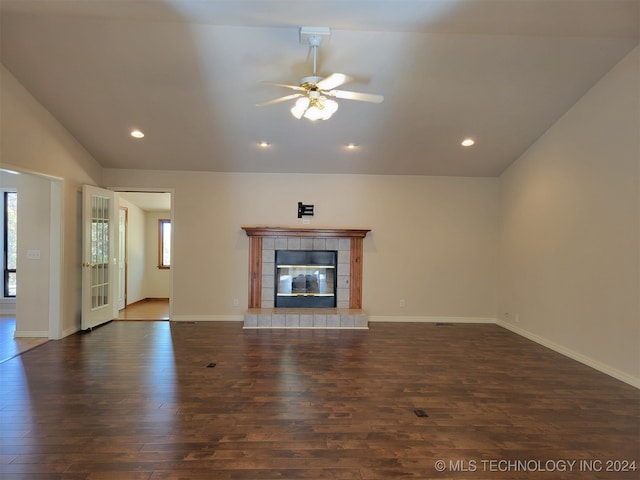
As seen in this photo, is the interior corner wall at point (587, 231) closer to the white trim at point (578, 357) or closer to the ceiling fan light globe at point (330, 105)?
the white trim at point (578, 357)

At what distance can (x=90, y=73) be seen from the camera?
3.62 meters

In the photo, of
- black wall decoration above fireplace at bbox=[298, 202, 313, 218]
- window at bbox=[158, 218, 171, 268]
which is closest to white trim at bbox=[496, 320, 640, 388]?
black wall decoration above fireplace at bbox=[298, 202, 313, 218]

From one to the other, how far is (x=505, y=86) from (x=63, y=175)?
5.88 m

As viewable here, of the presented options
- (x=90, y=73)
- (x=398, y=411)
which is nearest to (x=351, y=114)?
(x=90, y=73)

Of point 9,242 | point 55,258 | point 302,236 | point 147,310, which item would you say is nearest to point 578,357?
point 302,236

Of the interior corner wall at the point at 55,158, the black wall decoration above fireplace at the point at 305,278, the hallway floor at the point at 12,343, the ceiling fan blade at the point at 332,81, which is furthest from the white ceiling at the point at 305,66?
the hallway floor at the point at 12,343

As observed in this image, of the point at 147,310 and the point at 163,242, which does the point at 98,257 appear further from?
the point at 163,242

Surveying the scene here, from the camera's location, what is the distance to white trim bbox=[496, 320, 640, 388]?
10.8ft

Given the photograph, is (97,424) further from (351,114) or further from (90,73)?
(351,114)

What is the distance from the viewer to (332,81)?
8.97 ft

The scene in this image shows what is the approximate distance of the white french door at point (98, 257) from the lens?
15.8 ft

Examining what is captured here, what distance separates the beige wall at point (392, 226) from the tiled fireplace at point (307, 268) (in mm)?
183

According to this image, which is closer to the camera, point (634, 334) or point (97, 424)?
point (97, 424)

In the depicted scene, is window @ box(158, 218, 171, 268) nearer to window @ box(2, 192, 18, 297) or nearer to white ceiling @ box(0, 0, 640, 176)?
window @ box(2, 192, 18, 297)
